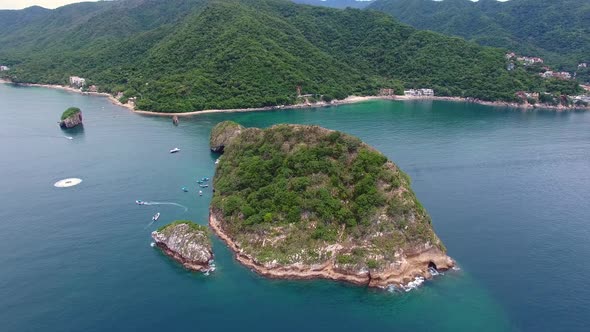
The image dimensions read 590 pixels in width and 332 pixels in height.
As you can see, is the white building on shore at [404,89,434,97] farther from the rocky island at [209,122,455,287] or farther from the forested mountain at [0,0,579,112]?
the rocky island at [209,122,455,287]

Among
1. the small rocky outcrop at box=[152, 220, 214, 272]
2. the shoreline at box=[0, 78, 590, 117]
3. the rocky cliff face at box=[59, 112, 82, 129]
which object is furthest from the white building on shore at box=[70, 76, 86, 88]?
the small rocky outcrop at box=[152, 220, 214, 272]

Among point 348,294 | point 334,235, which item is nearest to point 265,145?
point 334,235

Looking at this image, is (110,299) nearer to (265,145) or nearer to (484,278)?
(265,145)

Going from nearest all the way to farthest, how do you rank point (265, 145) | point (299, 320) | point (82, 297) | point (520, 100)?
point (299, 320) < point (82, 297) < point (265, 145) < point (520, 100)

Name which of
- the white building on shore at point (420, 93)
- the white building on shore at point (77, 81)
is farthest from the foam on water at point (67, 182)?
the white building on shore at point (420, 93)

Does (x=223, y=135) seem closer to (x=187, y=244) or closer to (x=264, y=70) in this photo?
(x=187, y=244)

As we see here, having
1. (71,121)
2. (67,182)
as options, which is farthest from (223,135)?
(71,121)

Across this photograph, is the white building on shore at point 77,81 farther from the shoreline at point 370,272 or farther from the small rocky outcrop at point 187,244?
the shoreline at point 370,272
